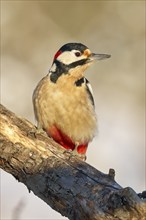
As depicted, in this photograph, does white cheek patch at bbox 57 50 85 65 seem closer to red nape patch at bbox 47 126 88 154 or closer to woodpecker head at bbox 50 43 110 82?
woodpecker head at bbox 50 43 110 82

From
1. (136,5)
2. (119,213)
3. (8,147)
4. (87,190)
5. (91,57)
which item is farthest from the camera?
(136,5)

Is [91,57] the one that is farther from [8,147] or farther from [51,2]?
[51,2]

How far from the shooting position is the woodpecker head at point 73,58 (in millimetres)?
5047

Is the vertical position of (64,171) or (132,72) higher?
(132,72)

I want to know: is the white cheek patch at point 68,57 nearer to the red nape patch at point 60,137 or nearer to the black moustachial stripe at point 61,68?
the black moustachial stripe at point 61,68

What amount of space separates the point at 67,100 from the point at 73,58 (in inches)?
9.9

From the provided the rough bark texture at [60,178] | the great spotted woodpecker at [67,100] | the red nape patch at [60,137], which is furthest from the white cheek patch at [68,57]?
the rough bark texture at [60,178]

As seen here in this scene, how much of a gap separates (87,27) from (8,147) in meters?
5.14

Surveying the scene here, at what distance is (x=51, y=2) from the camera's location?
9.16 meters

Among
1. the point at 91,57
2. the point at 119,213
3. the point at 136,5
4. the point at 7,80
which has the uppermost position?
the point at 136,5

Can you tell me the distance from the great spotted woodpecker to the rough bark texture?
54 cm

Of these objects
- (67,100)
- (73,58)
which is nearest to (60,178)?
(67,100)

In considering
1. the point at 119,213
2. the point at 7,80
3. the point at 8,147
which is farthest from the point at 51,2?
the point at 119,213

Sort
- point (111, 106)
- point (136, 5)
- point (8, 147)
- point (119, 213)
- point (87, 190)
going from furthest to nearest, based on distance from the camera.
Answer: point (136, 5)
point (111, 106)
point (8, 147)
point (87, 190)
point (119, 213)
